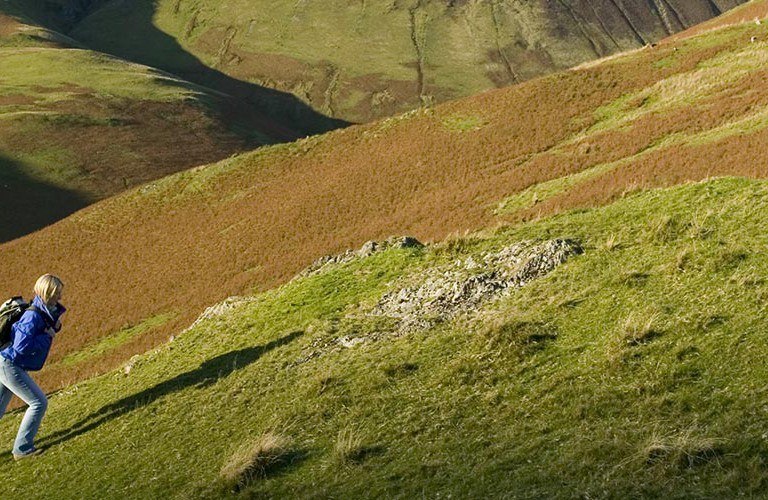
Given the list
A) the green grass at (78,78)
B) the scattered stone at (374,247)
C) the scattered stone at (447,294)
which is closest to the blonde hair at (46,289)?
the scattered stone at (447,294)

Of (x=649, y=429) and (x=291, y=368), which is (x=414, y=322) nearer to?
(x=291, y=368)

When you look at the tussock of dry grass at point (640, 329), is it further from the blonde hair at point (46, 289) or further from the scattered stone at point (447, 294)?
the blonde hair at point (46, 289)

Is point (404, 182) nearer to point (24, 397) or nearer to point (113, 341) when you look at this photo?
point (113, 341)

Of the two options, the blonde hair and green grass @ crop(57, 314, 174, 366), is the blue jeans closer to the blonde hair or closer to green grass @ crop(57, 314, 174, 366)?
the blonde hair

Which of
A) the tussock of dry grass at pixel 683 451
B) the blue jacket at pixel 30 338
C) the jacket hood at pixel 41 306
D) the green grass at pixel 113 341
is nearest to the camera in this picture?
the tussock of dry grass at pixel 683 451

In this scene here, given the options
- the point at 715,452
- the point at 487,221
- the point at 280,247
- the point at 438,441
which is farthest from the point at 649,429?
the point at 280,247

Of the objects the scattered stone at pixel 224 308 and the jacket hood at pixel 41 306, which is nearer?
the jacket hood at pixel 41 306

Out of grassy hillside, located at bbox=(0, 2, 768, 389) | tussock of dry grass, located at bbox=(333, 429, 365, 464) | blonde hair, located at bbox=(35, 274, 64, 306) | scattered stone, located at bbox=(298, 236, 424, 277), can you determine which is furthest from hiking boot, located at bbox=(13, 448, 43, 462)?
grassy hillside, located at bbox=(0, 2, 768, 389)

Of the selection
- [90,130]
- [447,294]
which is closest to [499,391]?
[447,294]
